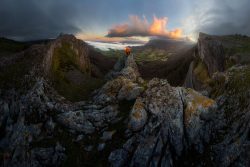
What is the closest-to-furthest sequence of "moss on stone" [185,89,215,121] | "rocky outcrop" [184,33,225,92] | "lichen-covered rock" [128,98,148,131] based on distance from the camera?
"lichen-covered rock" [128,98,148,131] < "moss on stone" [185,89,215,121] < "rocky outcrop" [184,33,225,92]

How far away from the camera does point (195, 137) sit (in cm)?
4394

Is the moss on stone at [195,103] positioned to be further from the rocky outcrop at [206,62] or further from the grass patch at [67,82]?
the rocky outcrop at [206,62]

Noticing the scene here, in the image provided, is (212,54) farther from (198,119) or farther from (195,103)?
(198,119)

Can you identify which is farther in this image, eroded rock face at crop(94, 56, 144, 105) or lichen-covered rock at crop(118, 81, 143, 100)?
eroded rock face at crop(94, 56, 144, 105)

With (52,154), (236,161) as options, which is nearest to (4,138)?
(52,154)

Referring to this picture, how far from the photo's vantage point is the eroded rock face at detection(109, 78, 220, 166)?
41781 mm

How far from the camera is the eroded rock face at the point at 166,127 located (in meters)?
41.8

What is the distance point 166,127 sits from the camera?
43656 millimetres

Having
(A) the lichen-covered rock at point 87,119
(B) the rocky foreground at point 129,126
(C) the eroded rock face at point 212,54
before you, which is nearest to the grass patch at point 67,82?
(B) the rocky foreground at point 129,126

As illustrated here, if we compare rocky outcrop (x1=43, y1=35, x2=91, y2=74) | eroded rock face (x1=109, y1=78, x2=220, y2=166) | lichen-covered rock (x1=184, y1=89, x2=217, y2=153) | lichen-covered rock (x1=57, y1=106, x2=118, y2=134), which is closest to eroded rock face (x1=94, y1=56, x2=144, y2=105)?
lichen-covered rock (x1=57, y1=106, x2=118, y2=134)

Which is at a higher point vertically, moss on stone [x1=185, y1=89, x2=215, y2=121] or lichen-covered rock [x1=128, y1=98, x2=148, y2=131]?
moss on stone [x1=185, y1=89, x2=215, y2=121]

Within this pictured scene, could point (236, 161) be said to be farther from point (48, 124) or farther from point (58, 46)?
point (58, 46)

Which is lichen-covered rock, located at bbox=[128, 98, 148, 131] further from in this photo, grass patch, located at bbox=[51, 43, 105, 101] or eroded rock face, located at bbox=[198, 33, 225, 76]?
eroded rock face, located at bbox=[198, 33, 225, 76]

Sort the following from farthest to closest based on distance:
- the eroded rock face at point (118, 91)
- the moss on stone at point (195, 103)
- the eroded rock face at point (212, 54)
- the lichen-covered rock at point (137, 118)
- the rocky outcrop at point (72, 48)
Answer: the eroded rock face at point (212, 54)
the rocky outcrop at point (72, 48)
the eroded rock face at point (118, 91)
the moss on stone at point (195, 103)
the lichen-covered rock at point (137, 118)
